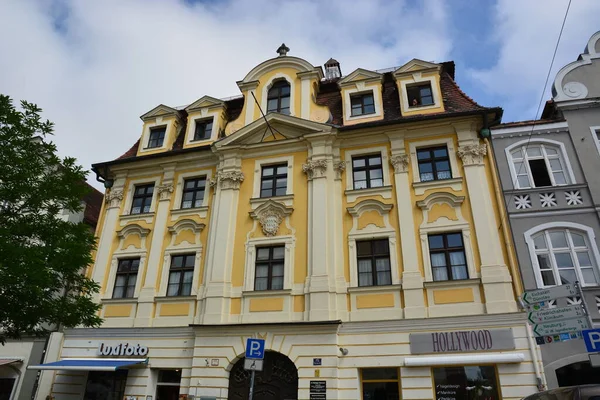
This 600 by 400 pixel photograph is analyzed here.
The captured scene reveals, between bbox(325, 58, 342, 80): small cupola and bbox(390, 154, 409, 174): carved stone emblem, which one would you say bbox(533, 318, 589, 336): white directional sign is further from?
bbox(325, 58, 342, 80): small cupola

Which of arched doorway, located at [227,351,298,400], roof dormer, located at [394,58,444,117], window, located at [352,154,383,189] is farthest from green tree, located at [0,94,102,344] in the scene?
roof dormer, located at [394,58,444,117]

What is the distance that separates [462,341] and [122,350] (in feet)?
38.7

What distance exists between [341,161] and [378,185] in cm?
174

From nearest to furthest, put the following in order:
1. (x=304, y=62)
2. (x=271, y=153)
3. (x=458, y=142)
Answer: (x=458, y=142) → (x=271, y=153) → (x=304, y=62)

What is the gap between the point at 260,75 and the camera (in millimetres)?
19812

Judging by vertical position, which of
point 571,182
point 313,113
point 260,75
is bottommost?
point 571,182

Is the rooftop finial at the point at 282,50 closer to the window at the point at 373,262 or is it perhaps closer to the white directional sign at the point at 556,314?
the window at the point at 373,262

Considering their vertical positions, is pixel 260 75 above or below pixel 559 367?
above

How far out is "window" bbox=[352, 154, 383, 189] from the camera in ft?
53.9

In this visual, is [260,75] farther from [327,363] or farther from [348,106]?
[327,363]

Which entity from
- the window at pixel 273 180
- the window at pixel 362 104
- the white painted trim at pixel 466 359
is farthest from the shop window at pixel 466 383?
the window at pixel 362 104

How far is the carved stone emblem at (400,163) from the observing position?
16031mm

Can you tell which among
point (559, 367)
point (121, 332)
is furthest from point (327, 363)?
point (121, 332)

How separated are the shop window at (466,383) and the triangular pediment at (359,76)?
11.6 m
